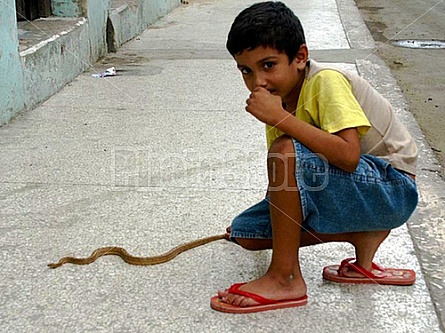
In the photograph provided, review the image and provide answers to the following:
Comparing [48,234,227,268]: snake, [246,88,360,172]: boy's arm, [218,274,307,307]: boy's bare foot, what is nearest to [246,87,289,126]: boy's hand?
[246,88,360,172]: boy's arm

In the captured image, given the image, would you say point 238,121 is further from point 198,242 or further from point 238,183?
point 198,242

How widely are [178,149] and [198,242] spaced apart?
141 cm

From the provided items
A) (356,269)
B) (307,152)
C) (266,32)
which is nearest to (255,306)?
(356,269)

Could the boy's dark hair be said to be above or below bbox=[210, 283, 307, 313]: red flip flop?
above

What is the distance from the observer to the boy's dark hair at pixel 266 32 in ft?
7.76

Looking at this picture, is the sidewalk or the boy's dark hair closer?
the boy's dark hair

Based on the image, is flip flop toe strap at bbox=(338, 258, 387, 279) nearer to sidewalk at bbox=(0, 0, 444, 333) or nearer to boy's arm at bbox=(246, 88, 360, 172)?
sidewalk at bbox=(0, 0, 444, 333)

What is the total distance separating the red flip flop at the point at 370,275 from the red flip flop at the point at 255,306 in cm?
22

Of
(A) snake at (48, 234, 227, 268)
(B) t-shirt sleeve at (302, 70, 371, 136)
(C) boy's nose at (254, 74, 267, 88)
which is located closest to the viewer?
(B) t-shirt sleeve at (302, 70, 371, 136)

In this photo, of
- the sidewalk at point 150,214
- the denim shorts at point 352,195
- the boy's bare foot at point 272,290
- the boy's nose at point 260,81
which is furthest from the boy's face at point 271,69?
the sidewalk at point 150,214

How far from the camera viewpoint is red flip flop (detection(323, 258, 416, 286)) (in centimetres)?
269

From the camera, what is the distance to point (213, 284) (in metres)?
2.71

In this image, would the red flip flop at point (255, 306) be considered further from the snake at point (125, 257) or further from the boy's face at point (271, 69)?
the boy's face at point (271, 69)

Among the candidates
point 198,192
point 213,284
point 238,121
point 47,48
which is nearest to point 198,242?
point 213,284
